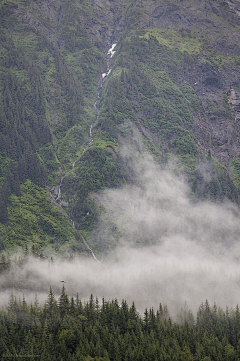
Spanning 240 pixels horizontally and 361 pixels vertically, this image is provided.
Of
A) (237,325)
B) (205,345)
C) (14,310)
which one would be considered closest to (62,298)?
(14,310)

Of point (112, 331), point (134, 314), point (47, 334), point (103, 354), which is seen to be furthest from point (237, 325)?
point (47, 334)

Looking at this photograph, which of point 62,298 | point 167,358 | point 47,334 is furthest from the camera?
point 62,298

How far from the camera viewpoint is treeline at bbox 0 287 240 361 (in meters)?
155

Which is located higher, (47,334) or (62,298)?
(62,298)

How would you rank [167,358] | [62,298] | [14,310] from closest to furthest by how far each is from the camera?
[167,358], [14,310], [62,298]

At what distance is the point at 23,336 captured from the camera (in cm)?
16475

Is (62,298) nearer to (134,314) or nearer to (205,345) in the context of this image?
(134,314)

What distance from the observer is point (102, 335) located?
548ft

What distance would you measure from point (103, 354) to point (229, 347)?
4867cm

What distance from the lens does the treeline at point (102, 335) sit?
6102 inches

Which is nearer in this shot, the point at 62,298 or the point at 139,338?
the point at 139,338

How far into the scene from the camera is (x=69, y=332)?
544ft

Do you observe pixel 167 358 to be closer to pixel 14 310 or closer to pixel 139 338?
pixel 139 338

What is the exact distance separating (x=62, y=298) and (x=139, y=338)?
36.6 m
